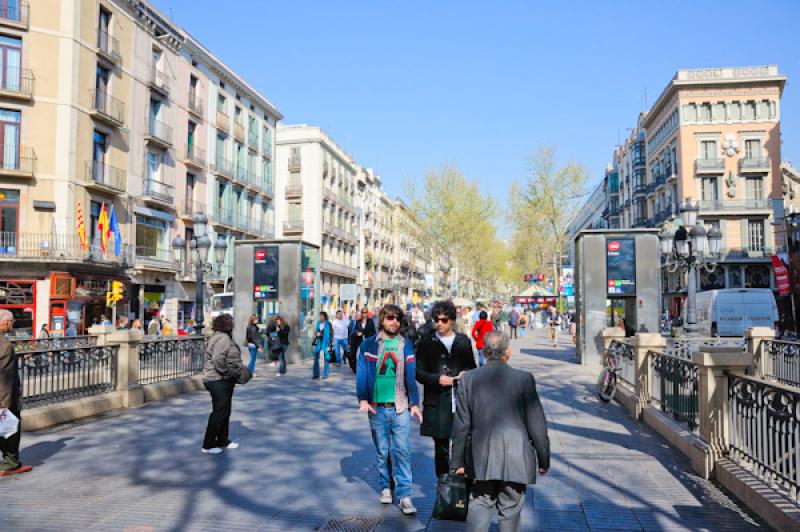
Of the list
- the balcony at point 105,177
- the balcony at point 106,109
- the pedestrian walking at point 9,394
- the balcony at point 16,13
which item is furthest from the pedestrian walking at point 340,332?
the balcony at point 16,13

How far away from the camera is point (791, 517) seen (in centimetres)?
445

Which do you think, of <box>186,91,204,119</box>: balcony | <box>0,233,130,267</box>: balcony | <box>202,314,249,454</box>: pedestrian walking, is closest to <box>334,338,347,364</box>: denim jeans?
<box>202,314,249,454</box>: pedestrian walking

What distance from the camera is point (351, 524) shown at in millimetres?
4969

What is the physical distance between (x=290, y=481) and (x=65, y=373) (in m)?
5.22

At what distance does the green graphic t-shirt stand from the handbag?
141cm

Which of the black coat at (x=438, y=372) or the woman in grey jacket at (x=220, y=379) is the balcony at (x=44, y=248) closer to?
the woman in grey jacket at (x=220, y=379)

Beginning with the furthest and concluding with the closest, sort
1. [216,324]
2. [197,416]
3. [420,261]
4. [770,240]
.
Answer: [420,261]
[770,240]
[197,416]
[216,324]

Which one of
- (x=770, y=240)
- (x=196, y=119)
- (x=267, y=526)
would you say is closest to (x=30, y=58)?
(x=196, y=119)

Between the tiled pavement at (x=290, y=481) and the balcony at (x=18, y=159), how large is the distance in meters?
21.1

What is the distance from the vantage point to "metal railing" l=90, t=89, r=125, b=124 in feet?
96.9

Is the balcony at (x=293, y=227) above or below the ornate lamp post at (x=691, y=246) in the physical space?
above

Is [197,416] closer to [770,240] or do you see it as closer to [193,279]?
[193,279]

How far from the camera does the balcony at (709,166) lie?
169 ft

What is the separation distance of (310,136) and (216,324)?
50.7 metres
